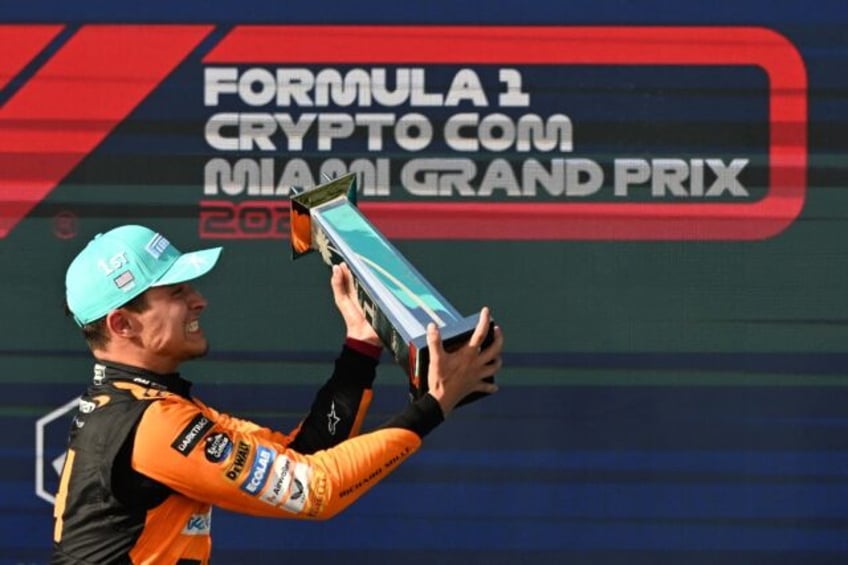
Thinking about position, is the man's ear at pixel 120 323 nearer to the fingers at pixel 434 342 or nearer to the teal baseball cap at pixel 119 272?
the teal baseball cap at pixel 119 272

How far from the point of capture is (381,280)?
1972 mm

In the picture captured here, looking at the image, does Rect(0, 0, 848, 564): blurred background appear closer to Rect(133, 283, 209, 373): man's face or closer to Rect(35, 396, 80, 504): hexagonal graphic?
Rect(35, 396, 80, 504): hexagonal graphic

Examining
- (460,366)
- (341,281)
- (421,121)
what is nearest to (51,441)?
(421,121)

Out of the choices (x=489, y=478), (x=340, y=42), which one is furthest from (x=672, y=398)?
(x=340, y=42)

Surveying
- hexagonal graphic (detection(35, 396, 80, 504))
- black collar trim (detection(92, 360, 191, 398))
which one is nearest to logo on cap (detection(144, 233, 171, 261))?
black collar trim (detection(92, 360, 191, 398))

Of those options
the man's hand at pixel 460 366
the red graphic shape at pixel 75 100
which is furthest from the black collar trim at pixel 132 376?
the red graphic shape at pixel 75 100

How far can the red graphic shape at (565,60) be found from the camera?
2914mm

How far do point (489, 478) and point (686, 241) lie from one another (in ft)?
2.09

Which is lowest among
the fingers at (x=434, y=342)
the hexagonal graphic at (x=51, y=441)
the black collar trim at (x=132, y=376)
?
the hexagonal graphic at (x=51, y=441)

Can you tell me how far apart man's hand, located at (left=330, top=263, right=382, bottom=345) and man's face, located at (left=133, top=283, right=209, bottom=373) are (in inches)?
8.5

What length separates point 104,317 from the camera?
198 centimetres

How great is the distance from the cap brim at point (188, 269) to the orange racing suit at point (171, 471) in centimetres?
14

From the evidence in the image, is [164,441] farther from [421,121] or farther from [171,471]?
[421,121]

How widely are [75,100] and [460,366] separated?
1398mm
